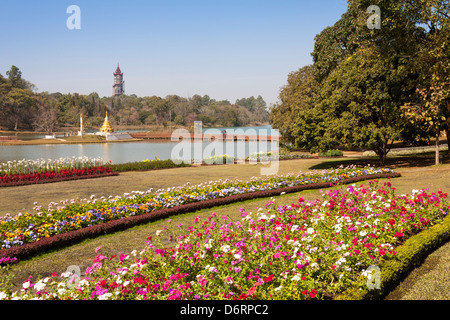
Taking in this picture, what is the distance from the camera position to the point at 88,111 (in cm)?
10969

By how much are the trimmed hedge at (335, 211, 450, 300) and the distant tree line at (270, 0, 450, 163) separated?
9927mm

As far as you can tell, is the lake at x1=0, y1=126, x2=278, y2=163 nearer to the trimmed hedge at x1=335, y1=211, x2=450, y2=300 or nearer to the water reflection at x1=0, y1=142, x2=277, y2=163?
the water reflection at x1=0, y1=142, x2=277, y2=163

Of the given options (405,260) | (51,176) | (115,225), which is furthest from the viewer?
(51,176)

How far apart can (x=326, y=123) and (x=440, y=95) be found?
6.11m

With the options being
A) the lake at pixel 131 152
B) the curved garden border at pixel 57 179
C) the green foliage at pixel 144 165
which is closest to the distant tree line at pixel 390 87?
the green foliage at pixel 144 165

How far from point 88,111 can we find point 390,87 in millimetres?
105231

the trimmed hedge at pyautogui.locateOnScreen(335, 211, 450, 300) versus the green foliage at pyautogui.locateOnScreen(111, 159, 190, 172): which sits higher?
the green foliage at pyautogui.locateOnScreen(111, 159, 190, 172)

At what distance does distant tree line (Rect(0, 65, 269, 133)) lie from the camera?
84.9m

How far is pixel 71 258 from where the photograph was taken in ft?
23.9

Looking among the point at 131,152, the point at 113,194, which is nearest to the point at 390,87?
the point at 113,194

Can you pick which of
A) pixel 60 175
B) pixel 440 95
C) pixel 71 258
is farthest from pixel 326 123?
pixel 71 258
